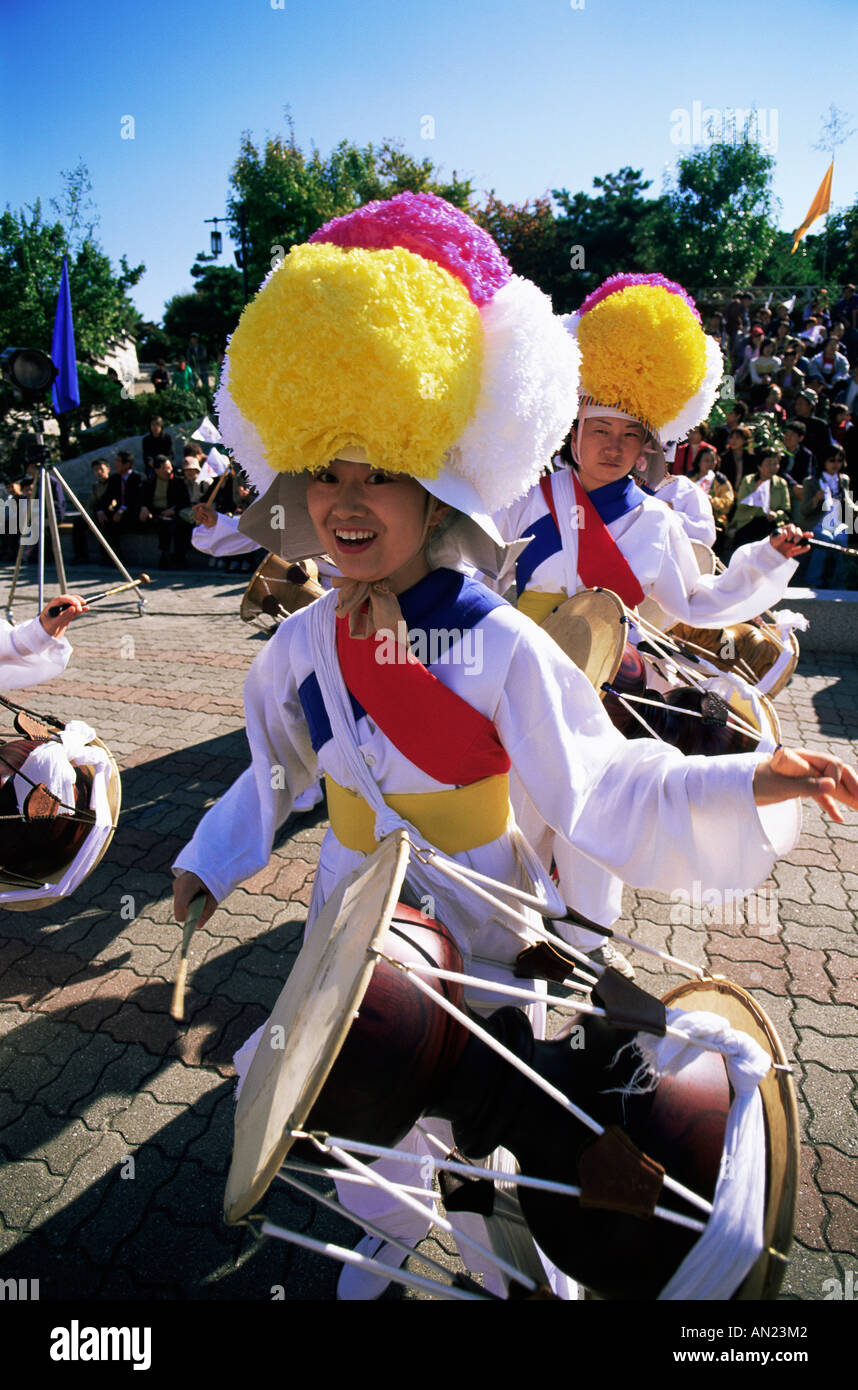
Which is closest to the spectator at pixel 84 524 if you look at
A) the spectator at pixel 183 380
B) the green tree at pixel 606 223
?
the spectator at pixel 183 380

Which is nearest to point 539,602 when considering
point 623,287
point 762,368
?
point 623,287

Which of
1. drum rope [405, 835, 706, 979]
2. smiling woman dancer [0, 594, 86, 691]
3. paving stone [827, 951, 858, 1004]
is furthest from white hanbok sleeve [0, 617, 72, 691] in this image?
paving stone [827, 951, 858, 1004]

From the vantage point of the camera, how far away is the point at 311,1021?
1356 mm

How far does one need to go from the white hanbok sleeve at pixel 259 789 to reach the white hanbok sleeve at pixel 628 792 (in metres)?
0.58

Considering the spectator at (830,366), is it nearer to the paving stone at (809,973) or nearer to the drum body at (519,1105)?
the paving stone at (809,973)

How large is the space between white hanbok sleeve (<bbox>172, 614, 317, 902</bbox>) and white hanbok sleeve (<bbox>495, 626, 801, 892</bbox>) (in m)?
0.58

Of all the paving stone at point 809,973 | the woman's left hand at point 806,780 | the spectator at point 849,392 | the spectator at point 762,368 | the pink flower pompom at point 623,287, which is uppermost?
the spectator at point 762,368

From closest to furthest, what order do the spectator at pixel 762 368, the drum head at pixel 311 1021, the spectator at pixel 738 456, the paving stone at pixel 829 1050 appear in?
the drum head at pixel 311 1021
the paving stone at pixel 829 1050
the spectator at pixel 738 456
the spectator at pixel 762 368

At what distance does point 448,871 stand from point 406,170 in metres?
37.9

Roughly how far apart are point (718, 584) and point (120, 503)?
11773 millimetres

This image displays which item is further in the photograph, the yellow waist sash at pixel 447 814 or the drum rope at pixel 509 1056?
the yellow waist sash at pixel 447 814

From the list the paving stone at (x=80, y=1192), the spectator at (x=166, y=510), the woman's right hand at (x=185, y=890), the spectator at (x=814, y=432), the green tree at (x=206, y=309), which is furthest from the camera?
the green tree at (x=206, y=309)

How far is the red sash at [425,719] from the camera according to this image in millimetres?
1658

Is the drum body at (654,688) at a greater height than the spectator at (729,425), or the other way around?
the spectator at (729,425)
